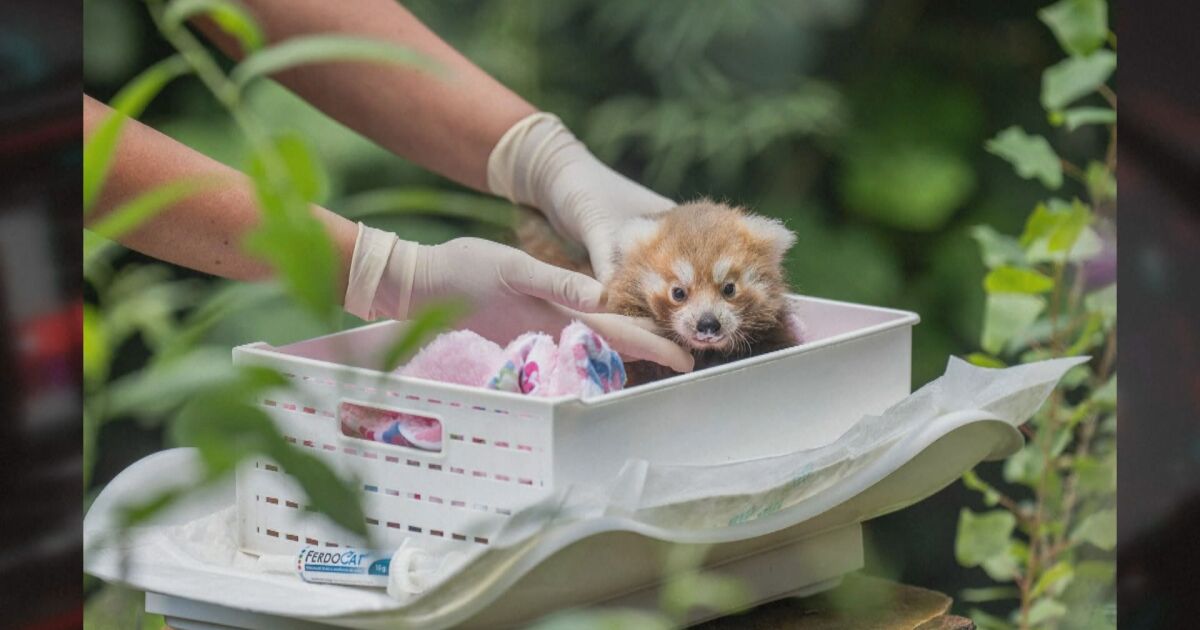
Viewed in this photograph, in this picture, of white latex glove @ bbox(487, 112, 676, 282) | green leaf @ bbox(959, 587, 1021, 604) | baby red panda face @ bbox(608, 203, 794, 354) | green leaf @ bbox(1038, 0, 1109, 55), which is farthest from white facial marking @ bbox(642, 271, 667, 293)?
green leaf @ bbox(959, 587, 1021, 604)

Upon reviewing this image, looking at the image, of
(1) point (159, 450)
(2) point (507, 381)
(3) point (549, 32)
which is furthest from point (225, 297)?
(3) point (549, 32)

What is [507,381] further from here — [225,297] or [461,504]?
[225,297]

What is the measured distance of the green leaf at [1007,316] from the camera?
1.50 meters

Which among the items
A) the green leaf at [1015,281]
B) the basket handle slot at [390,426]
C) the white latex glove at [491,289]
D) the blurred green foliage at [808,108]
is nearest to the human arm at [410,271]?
the white latex glove at [491,289]

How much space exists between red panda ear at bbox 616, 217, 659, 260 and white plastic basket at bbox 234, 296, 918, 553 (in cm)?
16

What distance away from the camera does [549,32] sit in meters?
1.41

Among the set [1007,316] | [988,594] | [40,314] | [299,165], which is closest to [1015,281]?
[1007,316]

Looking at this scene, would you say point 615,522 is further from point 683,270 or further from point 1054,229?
point 1054,229

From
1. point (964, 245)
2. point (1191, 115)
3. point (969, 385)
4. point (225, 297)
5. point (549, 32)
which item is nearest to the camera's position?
point (225, 297)

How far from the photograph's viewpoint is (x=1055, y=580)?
1571 mm

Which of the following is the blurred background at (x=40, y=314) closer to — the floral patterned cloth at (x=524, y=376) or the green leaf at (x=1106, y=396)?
the floral patterned cloth at (x=524, y=376)

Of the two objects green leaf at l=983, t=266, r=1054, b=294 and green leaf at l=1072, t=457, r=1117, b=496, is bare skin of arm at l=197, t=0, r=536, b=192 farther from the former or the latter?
green leaf at l=1072, t=457, r=1117, b=496

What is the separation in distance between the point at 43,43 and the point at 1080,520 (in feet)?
4.14

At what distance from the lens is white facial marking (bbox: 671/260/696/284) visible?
1.10 meters
